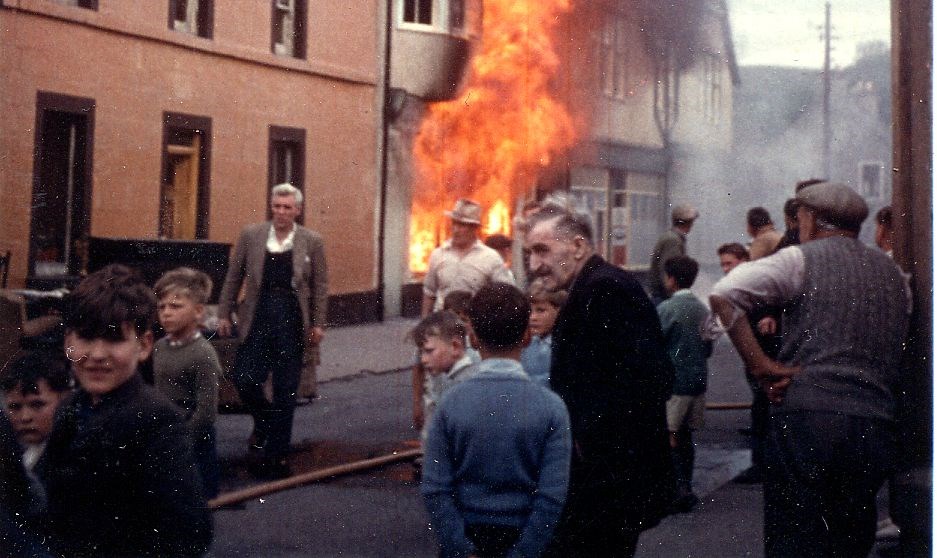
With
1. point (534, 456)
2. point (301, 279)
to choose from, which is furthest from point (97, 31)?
point (534, 456)

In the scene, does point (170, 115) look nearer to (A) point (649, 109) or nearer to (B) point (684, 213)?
(A) point (649, 109)

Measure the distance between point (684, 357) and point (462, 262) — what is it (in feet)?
4.21

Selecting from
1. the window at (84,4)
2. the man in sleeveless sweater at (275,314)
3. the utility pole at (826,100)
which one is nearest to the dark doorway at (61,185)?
the window at (84,4)

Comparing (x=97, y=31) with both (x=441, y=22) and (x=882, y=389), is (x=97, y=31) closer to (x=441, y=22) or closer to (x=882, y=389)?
(x=441, y=22)

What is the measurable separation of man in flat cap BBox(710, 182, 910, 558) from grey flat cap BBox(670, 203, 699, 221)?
7.02 feet

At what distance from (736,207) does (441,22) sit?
163 centimetres

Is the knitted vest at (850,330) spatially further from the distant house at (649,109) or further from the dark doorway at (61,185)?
the dark doorway at (61,185)

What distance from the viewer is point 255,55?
5.93 m

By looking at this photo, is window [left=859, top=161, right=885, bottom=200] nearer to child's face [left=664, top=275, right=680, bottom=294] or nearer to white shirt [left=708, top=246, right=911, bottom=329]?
white shirt [left=708, top=246, right=911, bottom=329]

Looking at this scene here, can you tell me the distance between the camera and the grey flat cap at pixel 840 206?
411 centimetres

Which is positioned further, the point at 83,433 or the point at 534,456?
the point at 534,456

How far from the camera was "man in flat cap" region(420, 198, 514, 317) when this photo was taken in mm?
6941

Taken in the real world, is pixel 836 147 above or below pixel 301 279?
above

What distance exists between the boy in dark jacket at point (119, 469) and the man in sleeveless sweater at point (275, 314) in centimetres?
376
